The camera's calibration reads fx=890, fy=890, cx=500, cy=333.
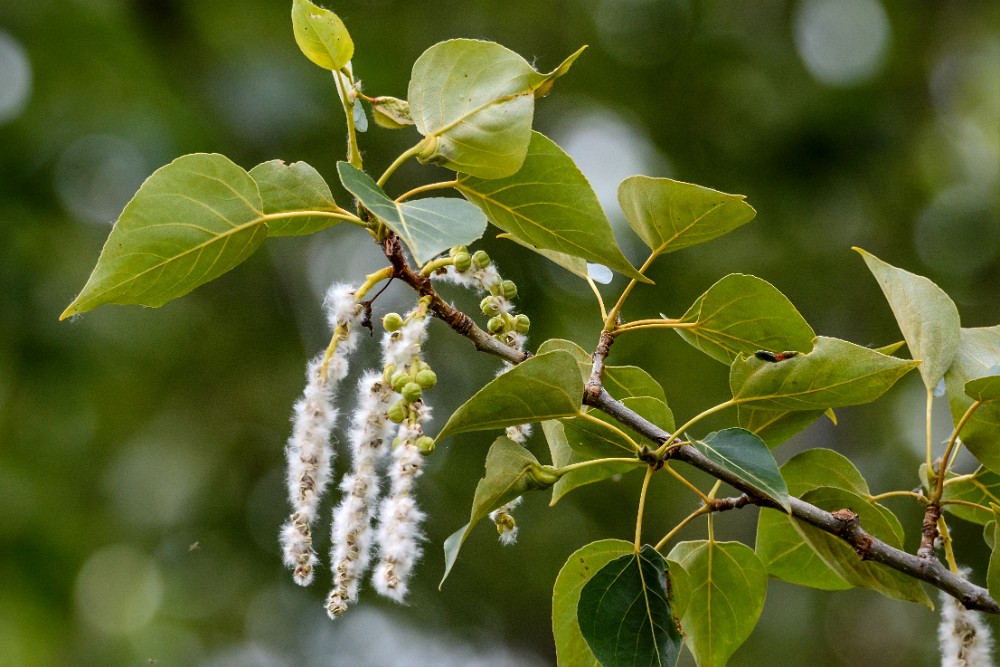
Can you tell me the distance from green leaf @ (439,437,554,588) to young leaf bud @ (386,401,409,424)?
0.09 m

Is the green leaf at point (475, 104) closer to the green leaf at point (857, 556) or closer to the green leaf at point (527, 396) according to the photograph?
the green leaf at point (527, 396)

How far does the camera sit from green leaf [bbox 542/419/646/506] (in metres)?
0.98

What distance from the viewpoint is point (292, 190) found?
84 centimetres

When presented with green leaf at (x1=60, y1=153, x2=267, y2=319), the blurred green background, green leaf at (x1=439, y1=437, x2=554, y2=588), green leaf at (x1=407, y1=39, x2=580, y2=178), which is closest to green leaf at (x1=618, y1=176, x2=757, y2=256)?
green leaf at (x1=407, y1=39, x2=580, y2=178)

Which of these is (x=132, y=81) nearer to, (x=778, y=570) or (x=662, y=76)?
(x=662, y=76)

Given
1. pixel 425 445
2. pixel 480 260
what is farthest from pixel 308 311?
pixel 425 445

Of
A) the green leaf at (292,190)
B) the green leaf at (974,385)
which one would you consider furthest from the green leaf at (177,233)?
the green leaf at (974,385)

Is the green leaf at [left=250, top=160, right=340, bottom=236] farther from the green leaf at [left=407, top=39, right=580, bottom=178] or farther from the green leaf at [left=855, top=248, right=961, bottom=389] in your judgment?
the green leaf at [left=855, top=248, right=961, bottom=389]

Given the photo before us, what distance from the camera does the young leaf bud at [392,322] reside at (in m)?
0.82

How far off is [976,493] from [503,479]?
659mm

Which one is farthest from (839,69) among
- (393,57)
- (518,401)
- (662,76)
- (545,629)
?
(518,401)

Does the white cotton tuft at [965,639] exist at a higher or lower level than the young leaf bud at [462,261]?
lower

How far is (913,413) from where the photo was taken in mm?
3688

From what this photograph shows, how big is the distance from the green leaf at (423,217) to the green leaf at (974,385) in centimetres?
56
